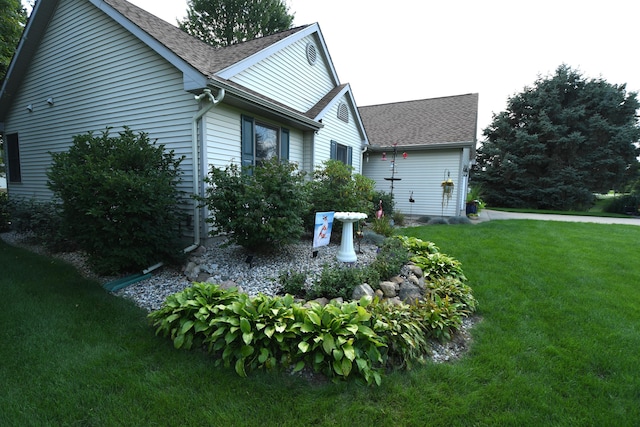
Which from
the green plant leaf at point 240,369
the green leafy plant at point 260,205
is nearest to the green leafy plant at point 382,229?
the green leafy plant at point 260,205

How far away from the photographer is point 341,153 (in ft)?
33.5

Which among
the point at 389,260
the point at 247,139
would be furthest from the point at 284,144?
the point at 389,260

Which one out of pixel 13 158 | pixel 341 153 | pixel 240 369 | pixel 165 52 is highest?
pixel 165 52

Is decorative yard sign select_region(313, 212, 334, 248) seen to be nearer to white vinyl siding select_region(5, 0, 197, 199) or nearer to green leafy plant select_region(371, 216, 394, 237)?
green leafy plant select_region(371, 216, 394, 237)

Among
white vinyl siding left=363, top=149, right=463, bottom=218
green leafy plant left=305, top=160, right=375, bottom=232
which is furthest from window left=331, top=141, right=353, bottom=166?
green leafy plant left=305, top=160, right=375, bottom=232

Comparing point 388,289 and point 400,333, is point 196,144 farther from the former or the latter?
point 400,333

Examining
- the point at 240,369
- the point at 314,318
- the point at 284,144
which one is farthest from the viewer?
the point at 284,144

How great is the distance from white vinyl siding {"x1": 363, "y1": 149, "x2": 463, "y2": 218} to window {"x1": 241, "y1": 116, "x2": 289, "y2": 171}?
662cm

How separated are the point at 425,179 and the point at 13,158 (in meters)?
14.4

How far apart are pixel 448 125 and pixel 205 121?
1067 centimetres

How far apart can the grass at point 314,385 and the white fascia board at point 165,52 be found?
3582 mm

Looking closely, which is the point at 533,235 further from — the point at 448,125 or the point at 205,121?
the point at 205,121

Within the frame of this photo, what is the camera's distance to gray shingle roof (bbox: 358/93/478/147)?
39.2 feet

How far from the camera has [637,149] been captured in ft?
53.9
